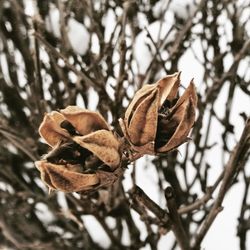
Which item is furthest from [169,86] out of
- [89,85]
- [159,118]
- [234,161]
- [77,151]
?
[89,85]

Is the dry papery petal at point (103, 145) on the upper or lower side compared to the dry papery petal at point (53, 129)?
lower

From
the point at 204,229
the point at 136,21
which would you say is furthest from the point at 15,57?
the point at 204,229

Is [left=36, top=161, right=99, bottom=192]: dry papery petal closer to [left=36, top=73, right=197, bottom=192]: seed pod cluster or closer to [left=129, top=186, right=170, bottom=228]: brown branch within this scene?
[left=36, top=73, right=197, bottom=192]: seed pod cluster

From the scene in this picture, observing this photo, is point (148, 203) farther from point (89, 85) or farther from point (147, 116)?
point (89, 85)

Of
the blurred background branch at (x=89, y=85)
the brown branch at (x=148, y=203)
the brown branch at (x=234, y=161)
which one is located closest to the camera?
the brown branch at (x=148, y=203)

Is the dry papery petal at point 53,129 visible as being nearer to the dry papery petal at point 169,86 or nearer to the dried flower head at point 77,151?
the dried flower head at point 77,151

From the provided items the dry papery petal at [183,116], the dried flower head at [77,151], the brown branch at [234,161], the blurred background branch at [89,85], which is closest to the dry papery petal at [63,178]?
the dried flower head at [77,151]

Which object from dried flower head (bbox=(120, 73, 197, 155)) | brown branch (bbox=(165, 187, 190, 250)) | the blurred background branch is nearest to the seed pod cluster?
dried flower head (bbox=(120, 73, 197, 155))

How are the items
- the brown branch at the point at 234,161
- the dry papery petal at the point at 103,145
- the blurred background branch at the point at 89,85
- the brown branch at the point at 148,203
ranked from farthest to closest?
the blurred background branch at the point at 89,85, the brown branch at the point at 234,161, the brown branch at the point at 148,203, the dry papery petal at the point at 103,145

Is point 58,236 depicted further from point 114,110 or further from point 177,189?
point 114,110
